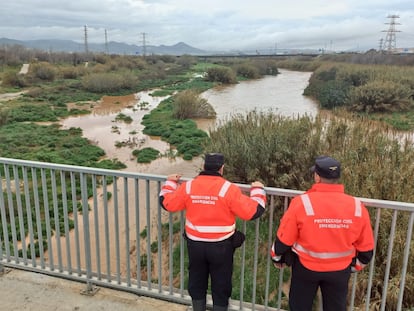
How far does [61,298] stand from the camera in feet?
10.8

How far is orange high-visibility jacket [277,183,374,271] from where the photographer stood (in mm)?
2199

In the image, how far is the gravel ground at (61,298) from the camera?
10.4 feet

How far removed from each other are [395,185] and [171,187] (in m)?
2.83

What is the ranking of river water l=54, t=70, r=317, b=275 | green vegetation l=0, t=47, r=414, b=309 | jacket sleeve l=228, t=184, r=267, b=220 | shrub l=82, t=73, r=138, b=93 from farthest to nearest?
shrub l=82, t=73, r=138, b=93 → river water l=54, t=70, r=317, b=275 → green vegetation l=0, t=47, r=414, b=309 → jacket sleeve l=228, t=184, r=267, b=220

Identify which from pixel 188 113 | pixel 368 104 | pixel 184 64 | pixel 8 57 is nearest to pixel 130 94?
pixel 188 113

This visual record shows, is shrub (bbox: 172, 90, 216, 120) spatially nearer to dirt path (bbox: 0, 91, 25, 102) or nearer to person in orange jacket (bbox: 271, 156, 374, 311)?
dirt path (bbox: 0, 91, 25, 102)

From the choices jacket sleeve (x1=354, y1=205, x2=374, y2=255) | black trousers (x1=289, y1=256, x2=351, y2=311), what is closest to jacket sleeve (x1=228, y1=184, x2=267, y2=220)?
black trousers (x1=289, y1=256, x2=351, y2=311)

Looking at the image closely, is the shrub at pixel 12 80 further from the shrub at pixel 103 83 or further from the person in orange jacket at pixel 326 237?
the person in orange jacket at pixel 326 237

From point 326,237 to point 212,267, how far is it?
2.81 ft

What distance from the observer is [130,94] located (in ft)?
100

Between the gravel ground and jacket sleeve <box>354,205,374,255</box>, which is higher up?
jacket sleeve <box>354,205,374,255</box>

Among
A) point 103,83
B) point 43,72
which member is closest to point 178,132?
point 103,83

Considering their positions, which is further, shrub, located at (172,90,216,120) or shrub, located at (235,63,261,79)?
shrub, located at (235,63,261,79)

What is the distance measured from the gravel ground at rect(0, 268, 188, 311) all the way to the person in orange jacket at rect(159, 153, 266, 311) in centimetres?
76
